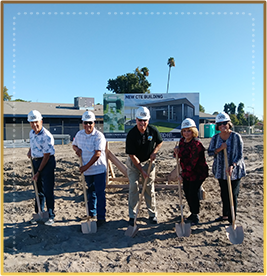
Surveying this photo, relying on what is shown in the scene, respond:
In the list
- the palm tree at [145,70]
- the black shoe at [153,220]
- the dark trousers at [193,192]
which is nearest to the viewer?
the dark trousers at [193,192]

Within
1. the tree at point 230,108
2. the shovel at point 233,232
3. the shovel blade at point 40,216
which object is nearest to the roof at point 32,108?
the shovel blade at point 40,216

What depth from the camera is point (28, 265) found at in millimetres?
3410

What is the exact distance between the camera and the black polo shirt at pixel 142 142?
4352mm

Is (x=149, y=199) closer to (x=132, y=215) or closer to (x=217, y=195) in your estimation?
(x=132, y=215)

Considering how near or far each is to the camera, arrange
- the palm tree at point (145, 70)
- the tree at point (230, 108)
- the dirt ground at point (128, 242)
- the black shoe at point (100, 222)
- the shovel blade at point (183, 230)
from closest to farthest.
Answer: the dirt ground at point (128, 242)
the shovel blade at point (183, 230)
the black shoe at point (100, 222)
the palm tree at point (145, 70)
the tree at point (230, 108)

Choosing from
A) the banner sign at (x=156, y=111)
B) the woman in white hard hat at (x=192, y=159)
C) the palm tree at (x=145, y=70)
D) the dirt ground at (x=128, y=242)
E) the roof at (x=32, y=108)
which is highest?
the palm tree at (x=145, y=70)

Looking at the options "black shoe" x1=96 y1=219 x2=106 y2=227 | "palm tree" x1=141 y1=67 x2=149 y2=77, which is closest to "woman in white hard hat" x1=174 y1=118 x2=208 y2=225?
"black shoe" x1=96 y1=219 x2=106 y2=227

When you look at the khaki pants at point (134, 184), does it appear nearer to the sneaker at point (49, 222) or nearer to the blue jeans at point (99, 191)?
the blue jeans at point (99, 191)

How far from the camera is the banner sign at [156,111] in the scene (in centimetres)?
724

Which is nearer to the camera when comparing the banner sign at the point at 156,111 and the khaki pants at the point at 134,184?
the khaki pants at the point at 134,184

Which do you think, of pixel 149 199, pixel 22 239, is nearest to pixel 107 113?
pixel 149 199

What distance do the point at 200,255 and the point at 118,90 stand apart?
42.3 meters

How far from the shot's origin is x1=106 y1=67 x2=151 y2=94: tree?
1678 inches

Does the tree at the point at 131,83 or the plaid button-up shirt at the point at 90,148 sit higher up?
the tree at the point at 131,83
